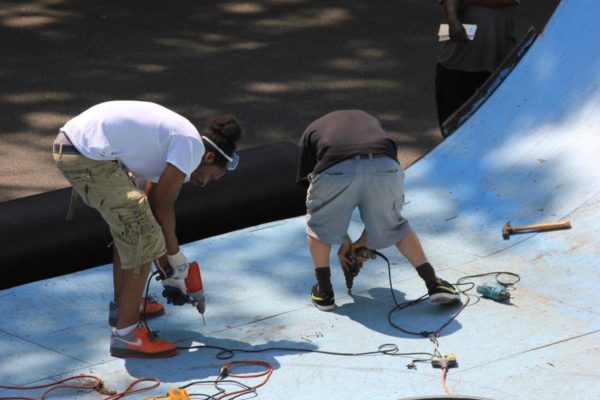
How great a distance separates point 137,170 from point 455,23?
3496mm

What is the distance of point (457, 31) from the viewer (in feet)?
26.2

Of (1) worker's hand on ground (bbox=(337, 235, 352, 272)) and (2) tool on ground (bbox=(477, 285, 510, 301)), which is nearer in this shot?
(2) tool on ground (bbox=(477, 285, 510, 301))

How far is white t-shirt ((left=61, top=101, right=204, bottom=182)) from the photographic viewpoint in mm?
5164

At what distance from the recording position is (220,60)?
11.8 meters

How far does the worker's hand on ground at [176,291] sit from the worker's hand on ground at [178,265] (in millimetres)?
133

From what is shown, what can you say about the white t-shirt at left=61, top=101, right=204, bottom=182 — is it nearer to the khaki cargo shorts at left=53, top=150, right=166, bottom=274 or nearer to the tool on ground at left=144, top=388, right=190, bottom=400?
the khaki cargo shorts at left=53, top=150, right=166, bottom=274

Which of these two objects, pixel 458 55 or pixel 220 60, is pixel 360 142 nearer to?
pixel 458 55

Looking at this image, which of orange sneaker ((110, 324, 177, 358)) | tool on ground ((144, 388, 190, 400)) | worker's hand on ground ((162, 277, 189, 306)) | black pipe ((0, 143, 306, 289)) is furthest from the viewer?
black pipe ((0, 143, 306, 289))

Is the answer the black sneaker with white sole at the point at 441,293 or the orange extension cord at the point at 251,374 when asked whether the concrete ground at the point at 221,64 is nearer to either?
the black sneaker with white sole at the point at 441,293

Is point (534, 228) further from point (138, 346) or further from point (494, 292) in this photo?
point (138, 346)

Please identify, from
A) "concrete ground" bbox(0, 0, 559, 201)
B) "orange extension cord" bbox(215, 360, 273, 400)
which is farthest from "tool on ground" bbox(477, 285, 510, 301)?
"concrete ground" bbox(0, 0, 559, 201)

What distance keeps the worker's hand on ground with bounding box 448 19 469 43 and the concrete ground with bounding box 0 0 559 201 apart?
1318mm

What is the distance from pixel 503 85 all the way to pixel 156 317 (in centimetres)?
376

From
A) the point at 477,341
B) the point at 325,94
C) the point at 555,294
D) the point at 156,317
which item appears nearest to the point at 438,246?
the point at 555,294
